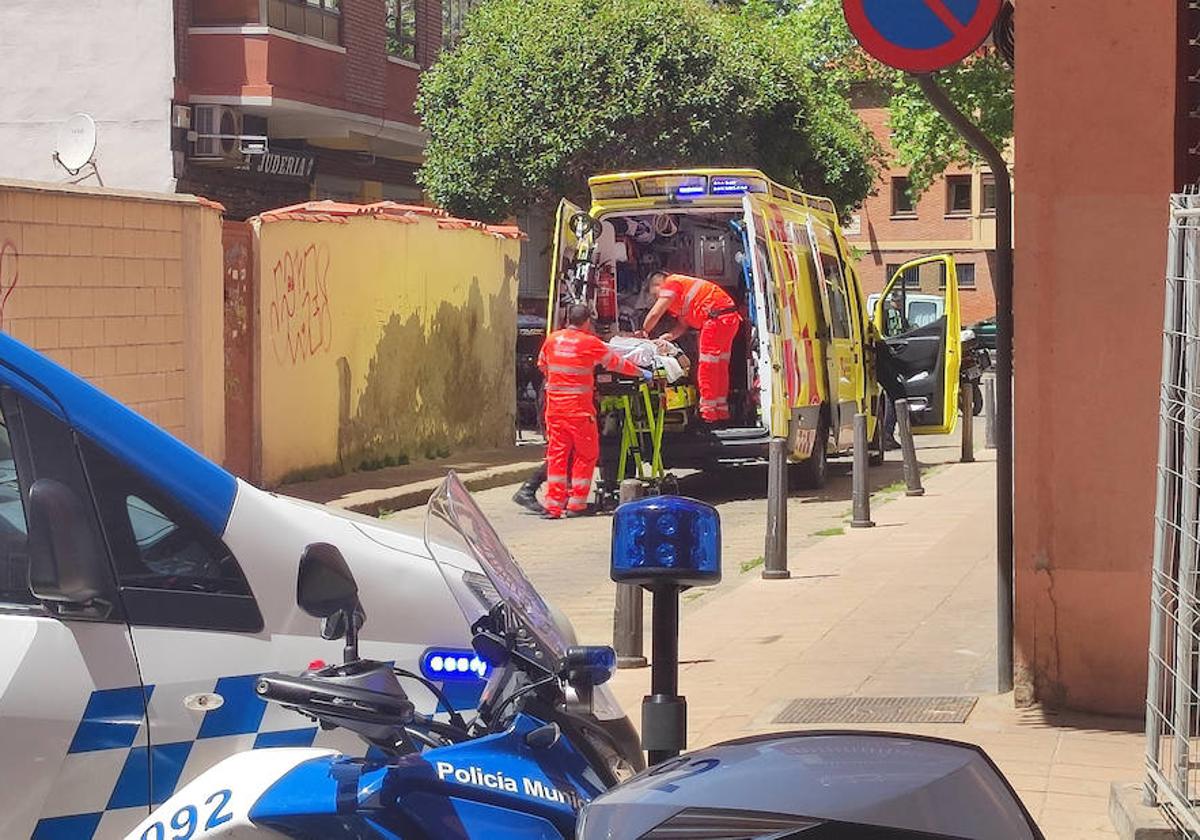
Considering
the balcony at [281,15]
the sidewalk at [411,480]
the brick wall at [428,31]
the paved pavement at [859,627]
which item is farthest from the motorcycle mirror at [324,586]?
the brick wall at [428,31]

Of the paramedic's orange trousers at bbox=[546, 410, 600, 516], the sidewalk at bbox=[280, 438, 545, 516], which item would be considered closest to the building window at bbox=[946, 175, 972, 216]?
the sidewalk at bbox=[280, 438, 545, 516]

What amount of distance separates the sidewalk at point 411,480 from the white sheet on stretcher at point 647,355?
1.96 meters

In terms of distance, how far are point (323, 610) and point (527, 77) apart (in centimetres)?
2528

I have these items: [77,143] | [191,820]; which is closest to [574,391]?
[77,143]

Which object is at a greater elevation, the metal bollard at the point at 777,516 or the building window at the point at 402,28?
the building window at the point at 402,28

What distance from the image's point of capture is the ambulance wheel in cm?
1753

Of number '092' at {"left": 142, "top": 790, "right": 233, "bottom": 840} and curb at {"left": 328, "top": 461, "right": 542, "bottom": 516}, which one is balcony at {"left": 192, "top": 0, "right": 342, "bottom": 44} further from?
number '092' at {"left": 142, "top": 790, "right": 233, "bottom": 840}

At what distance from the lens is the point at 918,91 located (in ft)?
124

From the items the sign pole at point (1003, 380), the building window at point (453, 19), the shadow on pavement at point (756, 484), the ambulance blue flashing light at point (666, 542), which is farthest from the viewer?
the building window at point (453, 19)

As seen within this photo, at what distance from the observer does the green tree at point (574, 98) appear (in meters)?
27.7

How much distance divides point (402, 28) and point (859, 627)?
20591mm

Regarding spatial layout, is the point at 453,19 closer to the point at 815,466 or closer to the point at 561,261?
the point at 815,466

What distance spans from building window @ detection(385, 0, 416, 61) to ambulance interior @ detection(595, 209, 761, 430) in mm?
11774

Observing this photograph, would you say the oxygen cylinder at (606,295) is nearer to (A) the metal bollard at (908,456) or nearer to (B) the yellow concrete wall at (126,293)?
(A) the metal bollard at (908,456)
